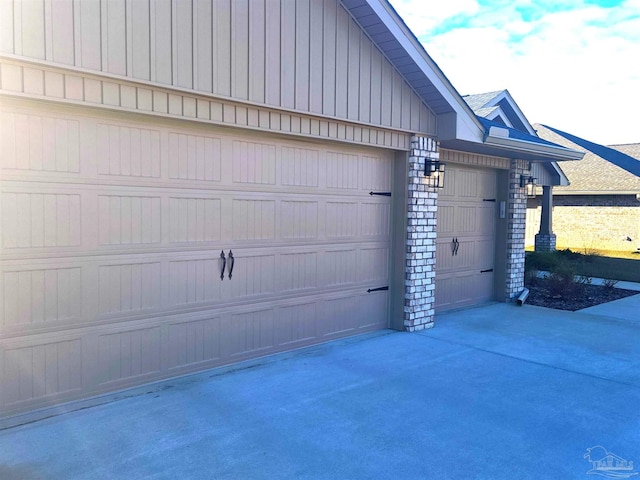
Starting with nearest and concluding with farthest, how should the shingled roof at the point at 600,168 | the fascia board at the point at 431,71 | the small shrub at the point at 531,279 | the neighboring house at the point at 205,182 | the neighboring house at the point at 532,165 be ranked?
the neighboring house at the point at 205,182 < the fascia board at the point at 431,71 < the small shrub at the point at 531,279 < the neighboring house at the point at 532,165 < the shingled roof at the point at 600,168

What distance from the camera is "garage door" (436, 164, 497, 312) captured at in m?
8.00

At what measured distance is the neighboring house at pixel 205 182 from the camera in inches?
155

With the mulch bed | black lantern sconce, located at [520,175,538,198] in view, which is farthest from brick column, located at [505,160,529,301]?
the mulch bed

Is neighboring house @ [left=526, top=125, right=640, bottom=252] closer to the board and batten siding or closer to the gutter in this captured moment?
the gutter

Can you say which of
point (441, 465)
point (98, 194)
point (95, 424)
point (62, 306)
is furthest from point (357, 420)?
point (98, 194)

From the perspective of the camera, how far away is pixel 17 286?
12.8 ft

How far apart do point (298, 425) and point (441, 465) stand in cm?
109

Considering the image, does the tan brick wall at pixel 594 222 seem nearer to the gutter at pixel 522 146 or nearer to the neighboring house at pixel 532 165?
the neighboring house at pixel 532 165

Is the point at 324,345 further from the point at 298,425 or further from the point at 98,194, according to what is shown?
the point at 98,194

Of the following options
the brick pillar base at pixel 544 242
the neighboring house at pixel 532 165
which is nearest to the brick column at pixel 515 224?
the neighboring house at pixel 532 165

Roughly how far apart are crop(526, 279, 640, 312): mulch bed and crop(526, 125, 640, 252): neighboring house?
8.84 meters

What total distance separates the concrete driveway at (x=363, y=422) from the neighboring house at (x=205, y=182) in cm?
51

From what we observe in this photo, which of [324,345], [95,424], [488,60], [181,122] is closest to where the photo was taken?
[95,424]

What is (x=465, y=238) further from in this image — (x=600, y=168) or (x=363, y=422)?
(x=600, y=168)
